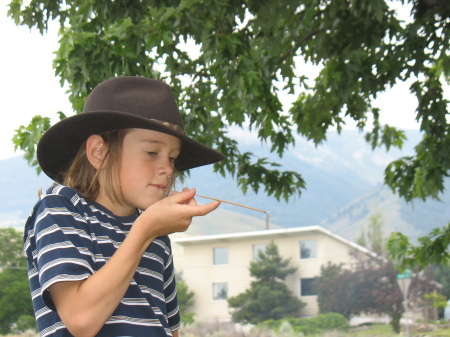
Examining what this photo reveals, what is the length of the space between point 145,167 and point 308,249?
60293mm

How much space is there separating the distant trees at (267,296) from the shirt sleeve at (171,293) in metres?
52.8

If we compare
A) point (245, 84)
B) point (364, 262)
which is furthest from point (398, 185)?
point (364, 262)

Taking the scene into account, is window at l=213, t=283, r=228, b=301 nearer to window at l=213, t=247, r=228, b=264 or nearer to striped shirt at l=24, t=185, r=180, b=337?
window at l=213, t=247, r=228, b=264

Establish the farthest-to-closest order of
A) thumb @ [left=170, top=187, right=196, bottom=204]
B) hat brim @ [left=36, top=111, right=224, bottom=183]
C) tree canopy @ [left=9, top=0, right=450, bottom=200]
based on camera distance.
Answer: tree canopy @ [left=9, top=0, right=450, bottom=200], hat brim @ [left=36, top=111, right=224, bottom=183], thumb @ [left=170, top=187, right=196, bottom=204]

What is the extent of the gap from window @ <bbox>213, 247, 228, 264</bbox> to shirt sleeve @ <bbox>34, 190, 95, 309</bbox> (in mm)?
59730

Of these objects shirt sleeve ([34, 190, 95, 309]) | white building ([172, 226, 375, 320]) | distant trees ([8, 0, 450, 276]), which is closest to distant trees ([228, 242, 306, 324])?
white building ([172, 226, 375, 320])

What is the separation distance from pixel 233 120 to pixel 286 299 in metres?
50.7

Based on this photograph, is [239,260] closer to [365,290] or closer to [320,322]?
[320,322]

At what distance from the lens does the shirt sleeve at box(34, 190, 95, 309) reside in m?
1.60

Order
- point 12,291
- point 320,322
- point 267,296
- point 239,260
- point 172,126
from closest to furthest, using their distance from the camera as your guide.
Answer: point 172,126
point 12,291
point 320,322
point 267,296
point 239,260

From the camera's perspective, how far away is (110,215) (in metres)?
1.89

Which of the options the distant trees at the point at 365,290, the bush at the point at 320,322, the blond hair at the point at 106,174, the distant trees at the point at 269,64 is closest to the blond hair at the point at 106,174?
the blond hair at the point at 106,174

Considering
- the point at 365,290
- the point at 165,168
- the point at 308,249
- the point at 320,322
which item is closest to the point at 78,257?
the point at 165,168

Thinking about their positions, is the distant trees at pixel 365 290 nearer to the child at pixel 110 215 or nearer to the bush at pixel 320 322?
the bush at pixel 320 322
